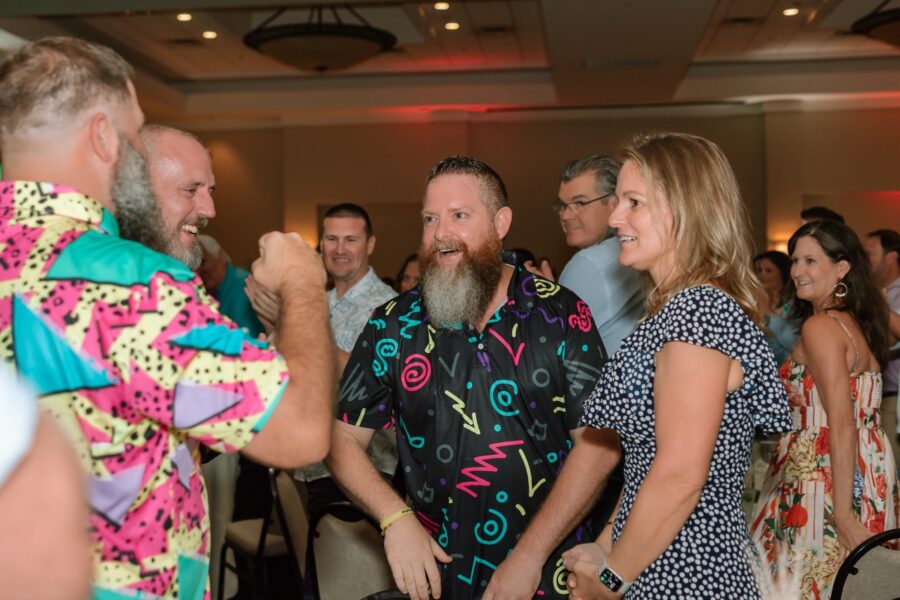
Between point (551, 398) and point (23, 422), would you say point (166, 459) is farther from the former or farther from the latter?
point (551, 398)

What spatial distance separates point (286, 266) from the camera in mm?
1486

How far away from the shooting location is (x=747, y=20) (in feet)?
33.8

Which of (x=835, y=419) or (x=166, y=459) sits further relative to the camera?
(x=835, y=419)

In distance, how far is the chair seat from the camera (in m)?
4.25

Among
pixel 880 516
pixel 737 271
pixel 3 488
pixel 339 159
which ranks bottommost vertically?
pixel 880 516

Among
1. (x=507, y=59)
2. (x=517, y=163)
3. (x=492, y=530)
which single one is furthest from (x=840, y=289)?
(x=517, y=163)

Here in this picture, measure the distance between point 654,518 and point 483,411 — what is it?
692 mm

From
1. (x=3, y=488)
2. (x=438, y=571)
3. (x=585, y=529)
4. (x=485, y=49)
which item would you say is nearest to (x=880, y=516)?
(x=585, y=529)

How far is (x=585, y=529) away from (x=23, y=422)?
199 centimetres

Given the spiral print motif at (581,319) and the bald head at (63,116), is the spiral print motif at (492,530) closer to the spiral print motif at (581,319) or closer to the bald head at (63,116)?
the spiral print motif at (581,319)

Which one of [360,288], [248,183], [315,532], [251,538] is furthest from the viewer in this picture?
[248,183]

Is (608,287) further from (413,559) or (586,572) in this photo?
(586,572)

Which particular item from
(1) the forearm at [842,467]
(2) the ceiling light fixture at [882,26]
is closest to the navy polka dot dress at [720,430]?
(1) the forearm at [842,467]

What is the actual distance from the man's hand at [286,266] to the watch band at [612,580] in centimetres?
79
